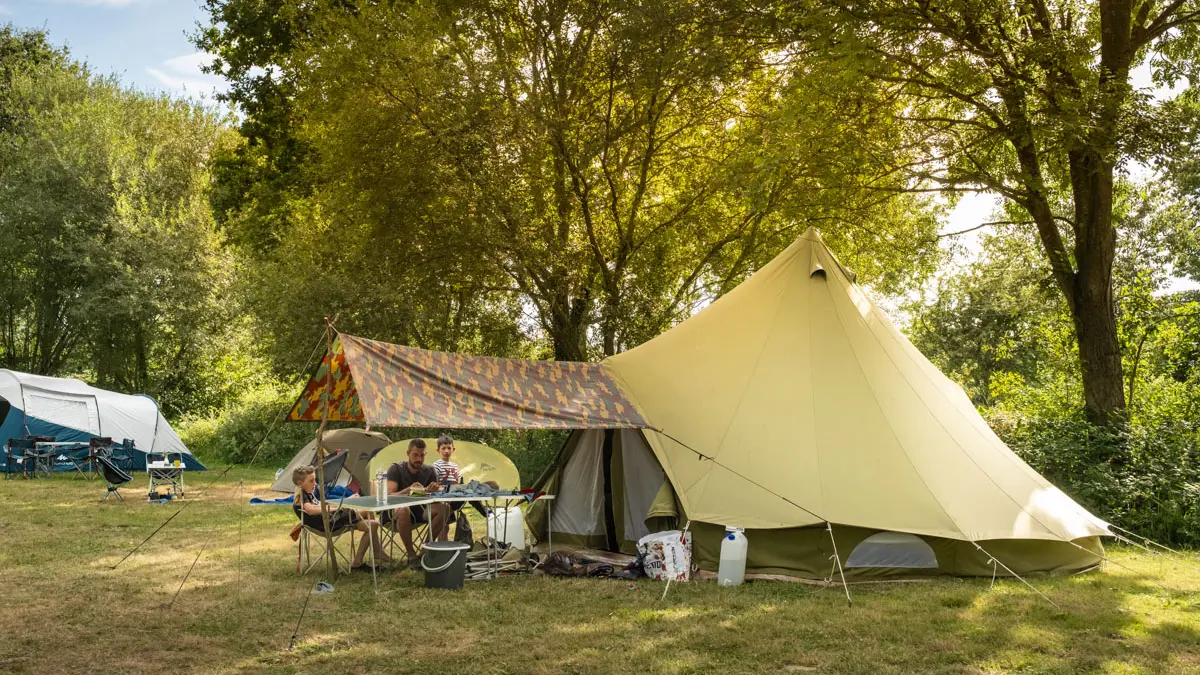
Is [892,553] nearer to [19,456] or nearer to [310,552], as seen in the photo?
[310,552]

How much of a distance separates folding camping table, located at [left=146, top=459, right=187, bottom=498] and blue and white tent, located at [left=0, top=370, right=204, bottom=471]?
77.7 inches

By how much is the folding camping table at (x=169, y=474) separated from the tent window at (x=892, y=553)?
867 cm

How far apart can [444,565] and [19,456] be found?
34.8ft

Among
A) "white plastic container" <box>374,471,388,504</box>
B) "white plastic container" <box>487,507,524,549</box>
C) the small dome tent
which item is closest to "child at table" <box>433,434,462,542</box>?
"white plastic container" <box>487,507,524,549</box>

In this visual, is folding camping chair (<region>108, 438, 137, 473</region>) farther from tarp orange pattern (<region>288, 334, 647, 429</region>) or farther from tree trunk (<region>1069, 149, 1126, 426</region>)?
tree trunk (<region>1069, 149, 1126, 426</region>)

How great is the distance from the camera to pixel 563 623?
18.0 feet

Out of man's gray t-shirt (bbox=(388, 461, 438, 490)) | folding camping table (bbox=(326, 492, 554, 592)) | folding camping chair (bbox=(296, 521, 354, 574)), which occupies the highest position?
man's gray t-shirt (bbox=(388, 461, 438, 490))

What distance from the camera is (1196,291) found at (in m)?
21.5

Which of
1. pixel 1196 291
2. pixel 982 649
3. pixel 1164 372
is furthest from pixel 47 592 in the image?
pixel 1196 291

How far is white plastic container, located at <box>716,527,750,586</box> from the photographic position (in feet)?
21.7

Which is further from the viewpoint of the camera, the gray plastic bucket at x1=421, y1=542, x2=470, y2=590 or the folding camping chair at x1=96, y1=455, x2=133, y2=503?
the folding camping chair at x1=96, y1=455, x2=133, y2=503

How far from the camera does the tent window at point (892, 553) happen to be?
6.68 meters

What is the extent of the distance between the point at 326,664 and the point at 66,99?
68.2 feet

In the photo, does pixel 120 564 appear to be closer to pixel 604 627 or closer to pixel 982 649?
pixel 604 627
